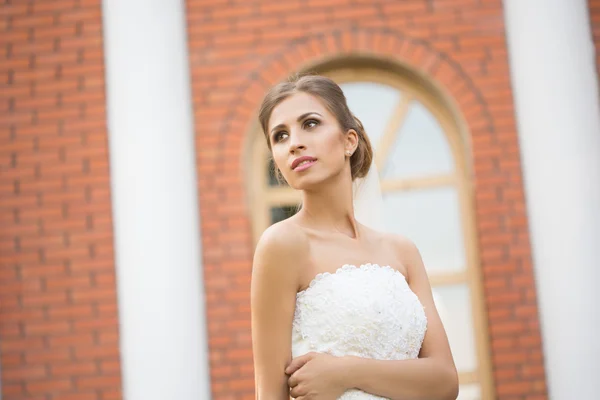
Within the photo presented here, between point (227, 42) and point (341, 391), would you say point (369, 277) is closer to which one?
point (341, 391)

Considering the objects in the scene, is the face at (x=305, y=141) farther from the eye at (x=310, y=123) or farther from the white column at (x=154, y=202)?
the white column at (x=154, y=202)

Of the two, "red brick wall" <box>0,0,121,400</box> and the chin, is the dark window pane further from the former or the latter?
the chin

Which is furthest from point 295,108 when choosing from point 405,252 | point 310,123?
point 405,252

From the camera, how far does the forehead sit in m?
1.92

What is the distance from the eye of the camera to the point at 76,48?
14.6 feet

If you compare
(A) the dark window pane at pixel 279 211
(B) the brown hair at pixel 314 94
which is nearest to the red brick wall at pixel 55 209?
(A) the dark window pane at pixel 279 211

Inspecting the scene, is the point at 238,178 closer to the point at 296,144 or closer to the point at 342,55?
the point at 342,55

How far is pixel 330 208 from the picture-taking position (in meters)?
1.99

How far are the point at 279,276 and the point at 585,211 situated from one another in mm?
2890

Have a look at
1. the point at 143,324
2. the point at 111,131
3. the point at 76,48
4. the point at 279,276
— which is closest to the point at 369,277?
the point at 279,276

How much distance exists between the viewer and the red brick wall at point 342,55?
4.16m

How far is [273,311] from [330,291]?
0.16 m

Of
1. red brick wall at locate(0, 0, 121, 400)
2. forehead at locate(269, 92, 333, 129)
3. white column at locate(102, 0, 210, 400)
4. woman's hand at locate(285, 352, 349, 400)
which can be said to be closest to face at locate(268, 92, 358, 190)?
forehead at locate(269, 92, 333, 129)

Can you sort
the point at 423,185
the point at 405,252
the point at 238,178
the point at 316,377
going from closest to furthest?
the point at 316,377 → the point at 405,252 → the point at 238,178 → the point at 423,185
